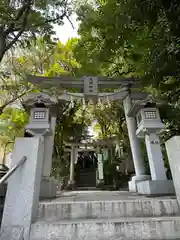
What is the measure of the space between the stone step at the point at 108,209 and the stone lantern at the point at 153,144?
82cm

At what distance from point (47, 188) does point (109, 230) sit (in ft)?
7.03

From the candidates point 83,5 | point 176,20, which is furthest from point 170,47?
point 83,5

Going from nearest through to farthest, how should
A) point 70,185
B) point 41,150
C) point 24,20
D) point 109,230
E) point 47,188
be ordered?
point 109,230 < point 41,150 < point 47,188 < point 24,20 < point 70,185

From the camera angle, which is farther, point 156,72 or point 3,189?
point 156,72

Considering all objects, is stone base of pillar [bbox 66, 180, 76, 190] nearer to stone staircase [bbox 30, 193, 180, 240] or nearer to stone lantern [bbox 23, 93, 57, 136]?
stone lantern [bbox 23, 93, 57, 136]

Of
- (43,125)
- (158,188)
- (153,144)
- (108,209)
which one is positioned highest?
→ (43,125)

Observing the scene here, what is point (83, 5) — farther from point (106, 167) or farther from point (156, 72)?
point (106, 167)

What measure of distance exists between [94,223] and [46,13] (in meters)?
5.72

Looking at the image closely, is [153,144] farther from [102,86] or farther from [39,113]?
[39,113]

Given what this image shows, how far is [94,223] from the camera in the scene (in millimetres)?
2324

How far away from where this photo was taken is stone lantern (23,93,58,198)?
159 inches

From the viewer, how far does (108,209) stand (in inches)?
108

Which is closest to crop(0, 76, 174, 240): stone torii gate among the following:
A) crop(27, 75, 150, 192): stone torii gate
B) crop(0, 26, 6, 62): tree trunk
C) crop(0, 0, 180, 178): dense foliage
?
crop(27, 75, 150, 192): stone torii gate

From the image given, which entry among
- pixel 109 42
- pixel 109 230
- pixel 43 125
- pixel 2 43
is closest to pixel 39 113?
pixel 43 125
